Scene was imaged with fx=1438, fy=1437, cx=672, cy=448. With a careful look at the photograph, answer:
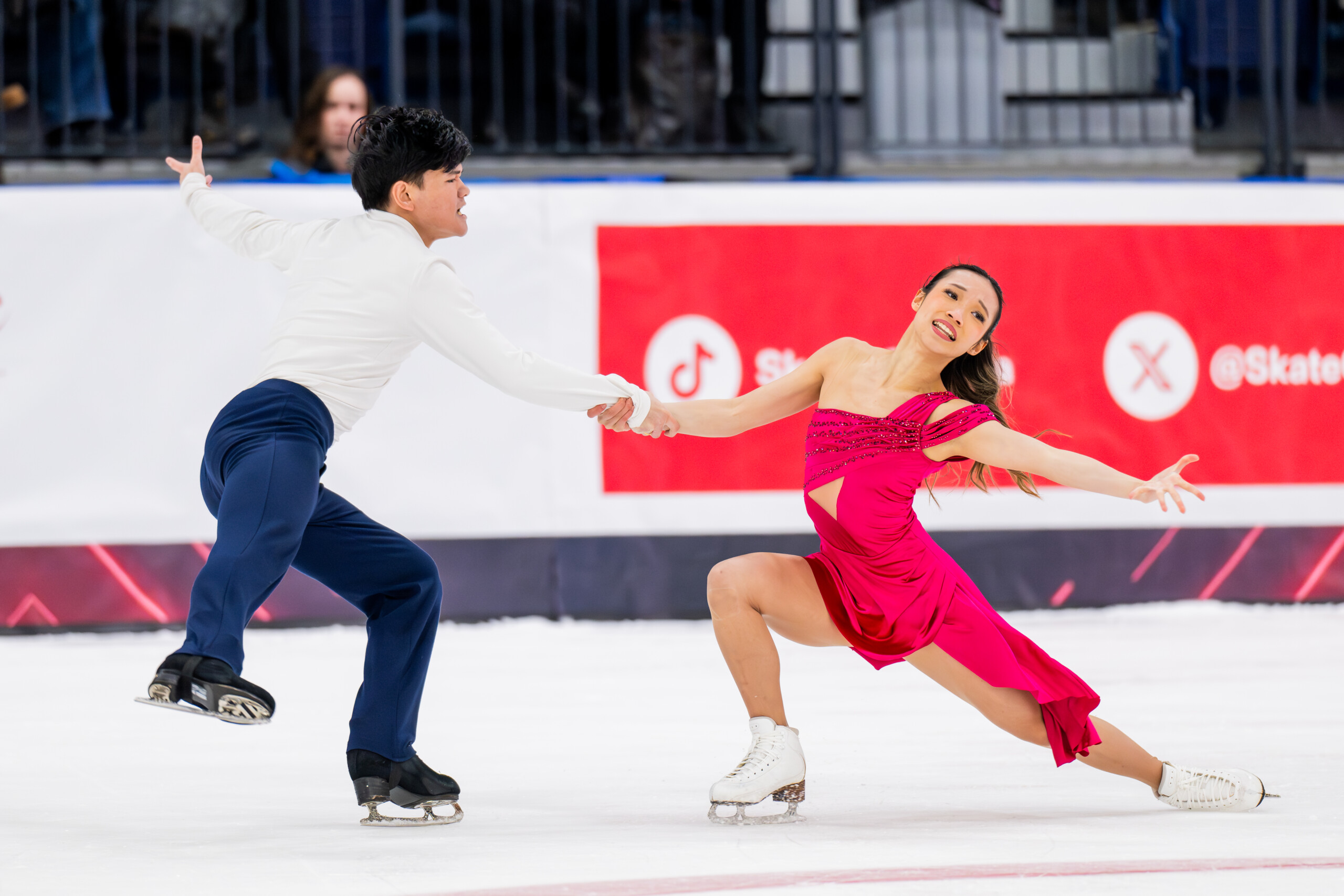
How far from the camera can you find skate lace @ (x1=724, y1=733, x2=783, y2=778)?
8.99ft

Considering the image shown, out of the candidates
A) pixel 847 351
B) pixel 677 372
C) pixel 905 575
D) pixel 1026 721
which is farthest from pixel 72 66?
pixel 1026 721

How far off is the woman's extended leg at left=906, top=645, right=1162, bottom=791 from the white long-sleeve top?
0.89m

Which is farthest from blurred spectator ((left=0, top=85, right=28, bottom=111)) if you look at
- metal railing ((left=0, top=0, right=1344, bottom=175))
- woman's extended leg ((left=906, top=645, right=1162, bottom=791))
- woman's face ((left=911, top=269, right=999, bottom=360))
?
woman's extended leg ((left=906, top=645, right=1162, bottom=791))

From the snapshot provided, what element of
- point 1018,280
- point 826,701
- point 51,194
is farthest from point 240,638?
point 1018,280

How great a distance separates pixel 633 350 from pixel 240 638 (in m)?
3.09

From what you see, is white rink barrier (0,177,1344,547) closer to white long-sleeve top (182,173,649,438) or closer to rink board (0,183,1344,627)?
rink board (0,183,1344,627)

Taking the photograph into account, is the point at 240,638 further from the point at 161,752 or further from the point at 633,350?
the point at 633,350

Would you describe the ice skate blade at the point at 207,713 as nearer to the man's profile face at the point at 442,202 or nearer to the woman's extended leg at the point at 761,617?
A: the woman's extended leg at the point at 761,617

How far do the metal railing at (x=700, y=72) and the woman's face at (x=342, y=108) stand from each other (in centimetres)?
51

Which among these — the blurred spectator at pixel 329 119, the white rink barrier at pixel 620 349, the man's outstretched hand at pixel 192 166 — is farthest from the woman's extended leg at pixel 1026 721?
the blurred spectator at pixel 329 119

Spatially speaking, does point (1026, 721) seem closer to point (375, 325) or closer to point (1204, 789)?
point (1204, 789)

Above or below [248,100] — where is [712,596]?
below

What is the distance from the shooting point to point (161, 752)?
11.3 feet

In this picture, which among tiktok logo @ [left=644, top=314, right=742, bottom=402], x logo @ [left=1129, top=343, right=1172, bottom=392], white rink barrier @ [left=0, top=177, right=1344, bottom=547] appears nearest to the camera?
white rink barrier @ [left=0, top=177, right=1344, bottom=547]
